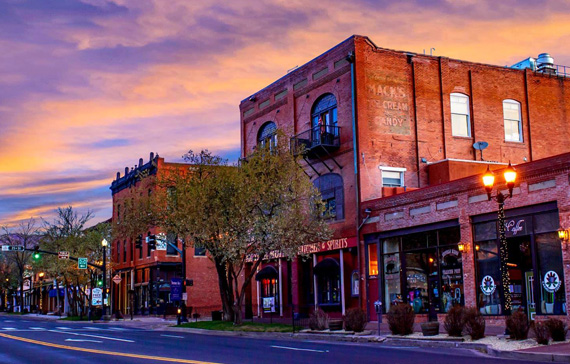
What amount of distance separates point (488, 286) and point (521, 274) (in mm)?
1944

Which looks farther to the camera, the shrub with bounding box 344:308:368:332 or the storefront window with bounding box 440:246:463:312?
the storefront window with bounding box 440:246:463:312

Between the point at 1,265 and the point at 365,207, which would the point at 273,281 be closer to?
→ the point at 365,207

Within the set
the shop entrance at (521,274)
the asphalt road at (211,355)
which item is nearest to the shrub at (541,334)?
the asphalt road at (211,355)

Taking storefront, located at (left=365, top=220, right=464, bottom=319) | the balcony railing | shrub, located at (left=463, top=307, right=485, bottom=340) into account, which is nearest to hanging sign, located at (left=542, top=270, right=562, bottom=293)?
storefront, located at (left=365, top=220, right=464, bottom=319)

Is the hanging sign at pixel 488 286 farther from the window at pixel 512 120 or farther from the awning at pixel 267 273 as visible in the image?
the awning at pixel 267 273

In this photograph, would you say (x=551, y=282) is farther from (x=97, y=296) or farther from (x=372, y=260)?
(x=97, y=296)

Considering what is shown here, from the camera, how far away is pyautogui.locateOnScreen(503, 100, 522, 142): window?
137 ft

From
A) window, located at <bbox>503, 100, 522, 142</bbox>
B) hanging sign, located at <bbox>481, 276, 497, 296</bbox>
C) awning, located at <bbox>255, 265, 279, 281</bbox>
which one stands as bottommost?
hanging sign, located at <bbox>481, 276, 497, 296</bbox>

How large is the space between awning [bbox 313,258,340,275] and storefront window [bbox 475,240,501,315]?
1015cm

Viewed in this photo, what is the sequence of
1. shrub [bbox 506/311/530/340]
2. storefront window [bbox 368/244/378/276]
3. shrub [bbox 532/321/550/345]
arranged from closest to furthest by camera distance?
shrub [bbox 532/321/550/345], shrub [bbox 506/311/530/340], storefront window [bbox 368/244/378/276]

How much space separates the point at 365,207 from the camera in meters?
37.3

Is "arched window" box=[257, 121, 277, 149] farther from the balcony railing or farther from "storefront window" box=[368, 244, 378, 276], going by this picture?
"storefront window" box=[368, 244, 378, 276]

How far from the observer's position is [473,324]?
23062 mm

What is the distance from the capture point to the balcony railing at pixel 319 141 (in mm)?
39528
